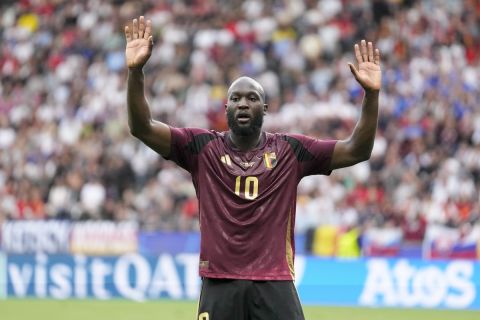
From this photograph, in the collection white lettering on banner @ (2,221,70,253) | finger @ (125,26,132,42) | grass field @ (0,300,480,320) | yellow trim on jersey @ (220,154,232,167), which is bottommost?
grass field @ (0,300,480,320)

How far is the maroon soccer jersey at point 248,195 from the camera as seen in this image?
643cm

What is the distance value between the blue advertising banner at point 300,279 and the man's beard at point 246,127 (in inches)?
398

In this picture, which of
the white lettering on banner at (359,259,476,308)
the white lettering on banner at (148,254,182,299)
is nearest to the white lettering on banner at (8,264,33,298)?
the white lettering on banner at (148,254,182,299)

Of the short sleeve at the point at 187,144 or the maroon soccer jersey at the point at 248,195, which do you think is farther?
the short sleeve at the point at 187,144

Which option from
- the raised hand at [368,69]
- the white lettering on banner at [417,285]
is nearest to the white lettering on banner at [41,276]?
the white lettering on banner at [417,285]

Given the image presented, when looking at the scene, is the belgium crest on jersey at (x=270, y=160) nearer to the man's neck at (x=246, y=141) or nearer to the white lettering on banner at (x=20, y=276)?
the man's neck at (x=246, y=141)

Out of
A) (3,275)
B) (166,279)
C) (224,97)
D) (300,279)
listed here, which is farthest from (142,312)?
(224,97)

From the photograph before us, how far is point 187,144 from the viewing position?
668cm

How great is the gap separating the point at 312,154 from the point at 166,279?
35.6 ft

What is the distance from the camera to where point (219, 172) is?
6.61m

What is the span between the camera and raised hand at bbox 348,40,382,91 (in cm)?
663

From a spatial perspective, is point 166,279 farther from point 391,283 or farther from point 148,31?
point 148,31

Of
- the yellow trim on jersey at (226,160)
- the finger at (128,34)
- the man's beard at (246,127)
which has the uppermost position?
the finger at (128,34)

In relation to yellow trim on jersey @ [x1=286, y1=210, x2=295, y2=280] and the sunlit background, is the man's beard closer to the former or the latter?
yellow trim on jersey @ [x1=286, y1=210, x2=295, y2=280]
